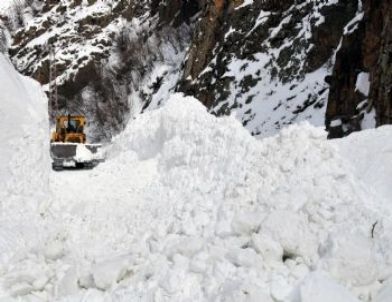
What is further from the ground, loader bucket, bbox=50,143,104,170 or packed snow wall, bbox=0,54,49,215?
packed snow wall, bbox=0,54,49,215

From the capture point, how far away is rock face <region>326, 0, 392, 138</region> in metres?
16.4

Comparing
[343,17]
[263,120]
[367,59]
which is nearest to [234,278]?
[367,59]

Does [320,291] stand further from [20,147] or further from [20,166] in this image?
[20,147]

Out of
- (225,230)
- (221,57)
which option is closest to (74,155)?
(225,230)

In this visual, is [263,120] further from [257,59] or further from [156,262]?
[156,262]

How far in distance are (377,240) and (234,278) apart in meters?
1.59

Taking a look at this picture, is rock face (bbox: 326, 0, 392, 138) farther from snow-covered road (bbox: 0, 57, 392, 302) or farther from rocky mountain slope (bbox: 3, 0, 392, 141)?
snow-covered road (bbox: 0, 57, 392, 302)

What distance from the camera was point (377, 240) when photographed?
611cm

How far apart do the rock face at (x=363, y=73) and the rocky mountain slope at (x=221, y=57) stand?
0.04 m

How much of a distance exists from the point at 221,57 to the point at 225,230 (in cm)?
2693

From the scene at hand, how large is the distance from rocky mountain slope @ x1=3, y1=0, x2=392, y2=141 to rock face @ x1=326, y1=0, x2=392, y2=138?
0.14ft

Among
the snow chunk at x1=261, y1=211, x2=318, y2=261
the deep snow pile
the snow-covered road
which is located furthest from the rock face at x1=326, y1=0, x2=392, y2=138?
the snow chunk at x1=261, y1=211, x2=318, y2=261

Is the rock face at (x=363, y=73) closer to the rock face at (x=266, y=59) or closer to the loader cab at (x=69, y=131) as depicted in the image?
the rock face at (x=266, y=59)

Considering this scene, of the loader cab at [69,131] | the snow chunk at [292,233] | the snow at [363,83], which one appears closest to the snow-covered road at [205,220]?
the snow chunk at [292,233]
